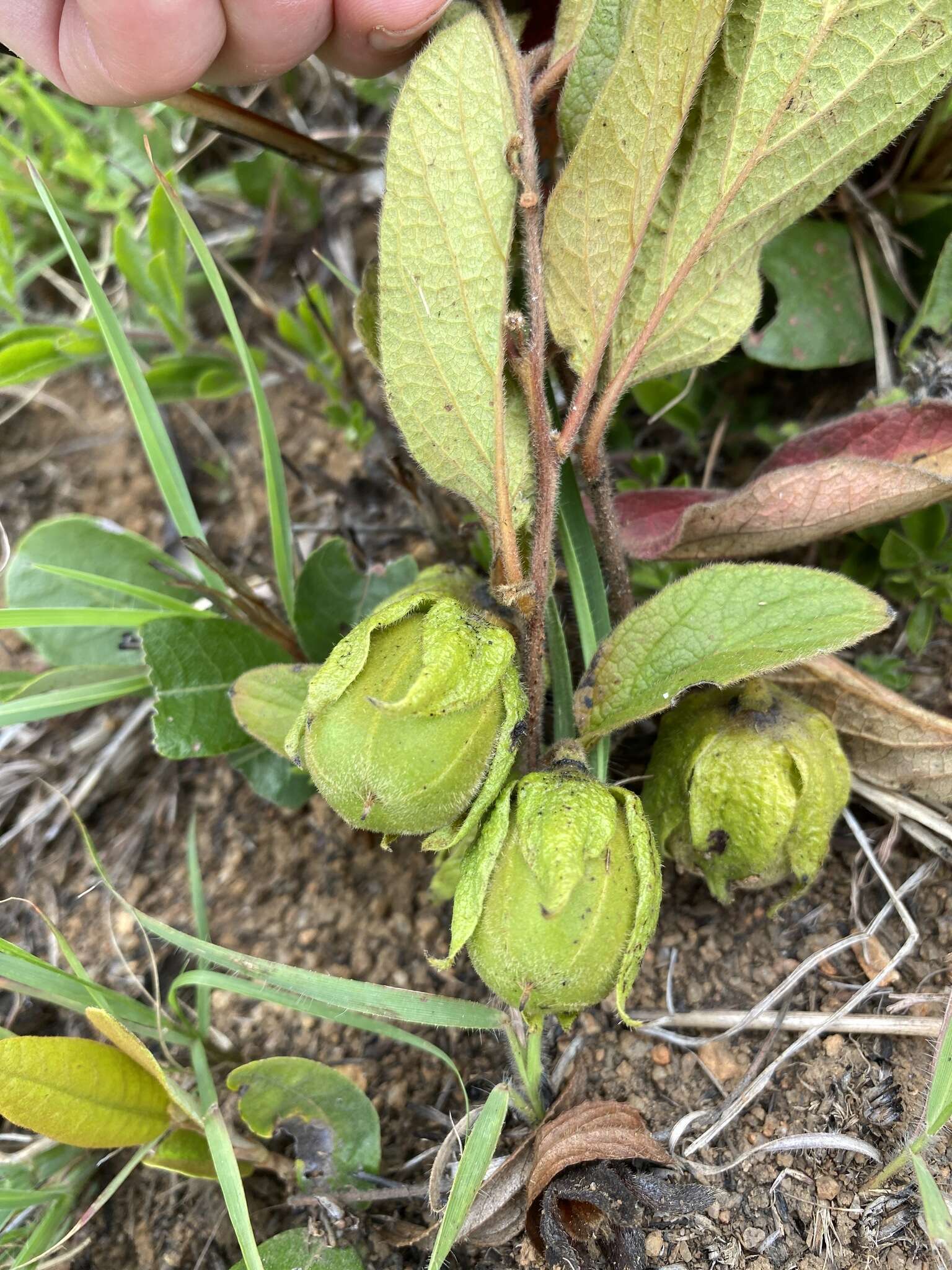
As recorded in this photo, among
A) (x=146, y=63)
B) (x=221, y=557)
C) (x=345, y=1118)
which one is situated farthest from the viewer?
(x=221, y=557)

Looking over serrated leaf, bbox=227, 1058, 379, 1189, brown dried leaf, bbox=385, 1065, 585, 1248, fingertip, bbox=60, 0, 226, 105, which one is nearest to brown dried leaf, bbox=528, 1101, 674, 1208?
A: brown dried leaf, bbox=385, 1065, 585, 1248

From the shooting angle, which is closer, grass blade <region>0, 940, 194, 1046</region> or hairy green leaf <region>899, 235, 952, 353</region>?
grass blade <region>0, 940, 194, 1046</region>

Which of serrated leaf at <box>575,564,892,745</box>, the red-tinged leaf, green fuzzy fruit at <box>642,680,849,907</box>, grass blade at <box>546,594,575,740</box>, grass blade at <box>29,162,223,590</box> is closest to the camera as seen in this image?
serrated leaf at <box>575,564,892,745</box>

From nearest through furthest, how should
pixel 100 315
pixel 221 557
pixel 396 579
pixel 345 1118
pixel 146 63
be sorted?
pixel 146 63, pixel 345 1118, pixel 100 315, pixel 396 579, pixel 221 557

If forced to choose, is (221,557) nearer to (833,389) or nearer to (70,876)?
(70,876)

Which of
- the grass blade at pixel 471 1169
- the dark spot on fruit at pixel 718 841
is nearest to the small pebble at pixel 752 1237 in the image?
the grass blade at pixel 471 1169

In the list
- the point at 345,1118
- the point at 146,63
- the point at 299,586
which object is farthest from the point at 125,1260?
the point at 146,63

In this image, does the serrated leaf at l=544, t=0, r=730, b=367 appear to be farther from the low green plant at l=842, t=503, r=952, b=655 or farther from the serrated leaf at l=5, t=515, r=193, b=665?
the serrated leaf at l=5, t=515, r=193, b=665
